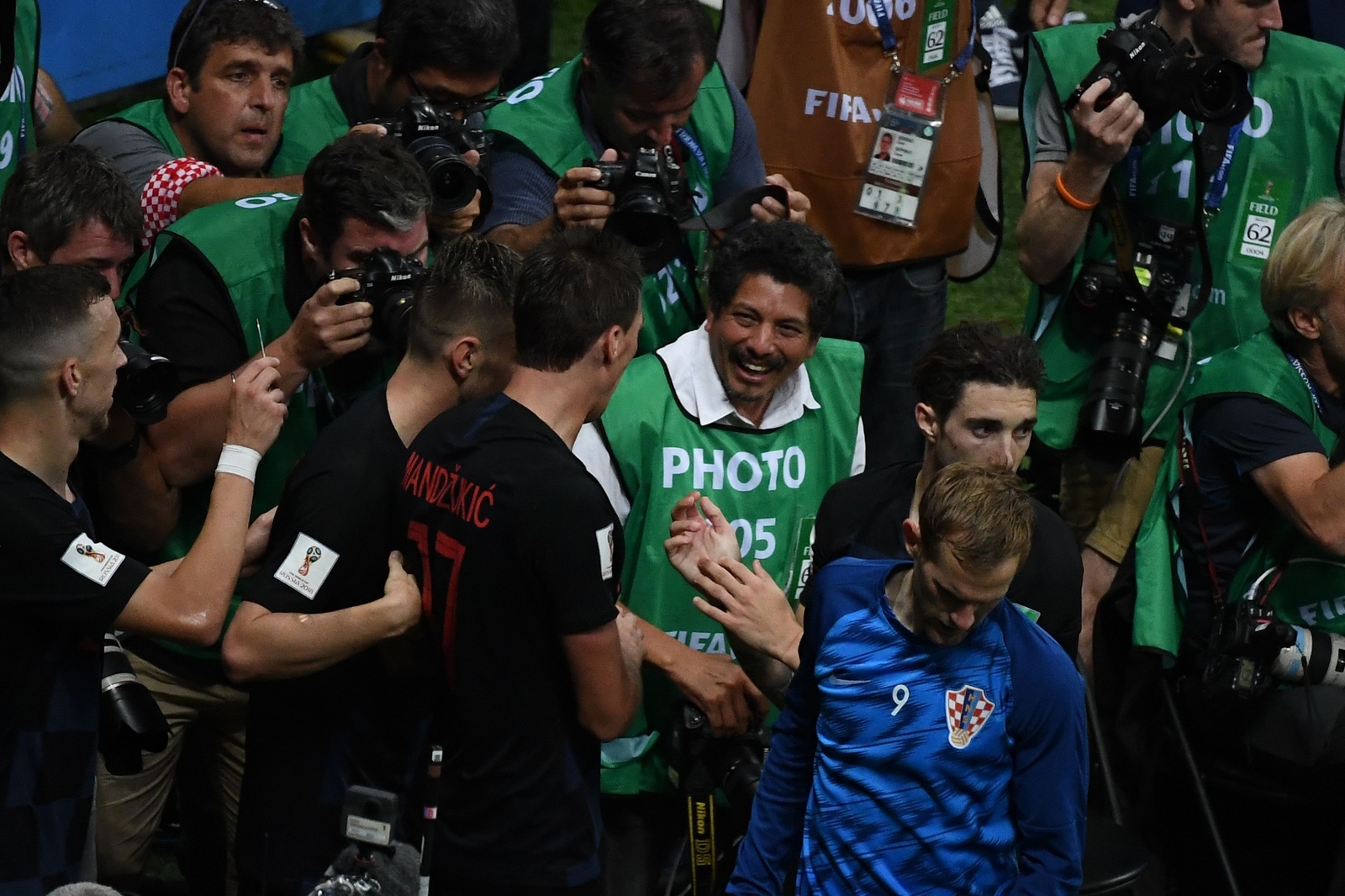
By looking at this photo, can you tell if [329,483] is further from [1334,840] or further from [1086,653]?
[1334,840]

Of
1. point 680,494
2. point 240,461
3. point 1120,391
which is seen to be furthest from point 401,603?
point 1120,391

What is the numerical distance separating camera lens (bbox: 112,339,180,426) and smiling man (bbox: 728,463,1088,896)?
4.45 feet

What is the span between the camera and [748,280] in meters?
3.95

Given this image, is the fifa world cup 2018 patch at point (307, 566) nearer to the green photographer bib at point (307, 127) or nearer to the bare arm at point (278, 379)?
the bare arm at point (278, 379)

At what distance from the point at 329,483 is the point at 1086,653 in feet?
7.46

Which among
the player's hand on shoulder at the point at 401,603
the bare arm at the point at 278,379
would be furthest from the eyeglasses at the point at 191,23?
the player's hand on shoulder at the point at 401,603

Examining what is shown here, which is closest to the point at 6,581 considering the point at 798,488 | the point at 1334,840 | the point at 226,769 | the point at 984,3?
the point at 226,769

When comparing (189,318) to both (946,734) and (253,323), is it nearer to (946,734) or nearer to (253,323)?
(253,323)

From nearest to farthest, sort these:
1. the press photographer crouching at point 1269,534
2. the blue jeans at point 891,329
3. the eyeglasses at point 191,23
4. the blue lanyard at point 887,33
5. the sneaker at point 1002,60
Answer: the press photographer crouching at point 1269,534 → the eyeglasses at point 191,23 → the blue lanyard at point 887,33 → the blue jeans at point 891,329 → the sneaker at point 1002,60

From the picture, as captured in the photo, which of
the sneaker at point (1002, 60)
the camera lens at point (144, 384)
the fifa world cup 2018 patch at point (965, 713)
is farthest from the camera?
the sneaker at point (1002, 60)

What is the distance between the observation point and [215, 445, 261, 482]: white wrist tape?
335 cm

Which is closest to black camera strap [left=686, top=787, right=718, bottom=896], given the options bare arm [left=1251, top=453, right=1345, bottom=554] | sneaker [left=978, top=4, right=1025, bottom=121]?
bare arm [left=1251, top=453, right=1345, bottom=554]

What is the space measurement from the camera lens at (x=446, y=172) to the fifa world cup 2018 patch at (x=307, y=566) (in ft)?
3.66

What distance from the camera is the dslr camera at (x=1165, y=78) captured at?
14.0 ft
